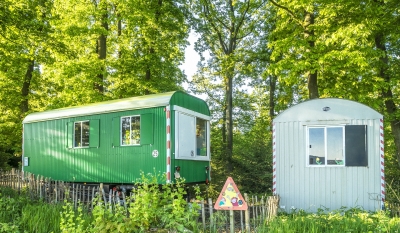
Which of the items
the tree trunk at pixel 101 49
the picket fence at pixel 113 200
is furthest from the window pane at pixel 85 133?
the tree trunk at pixel 101 49

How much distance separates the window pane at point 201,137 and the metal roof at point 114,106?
5.68 feet

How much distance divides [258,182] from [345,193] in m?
4.84

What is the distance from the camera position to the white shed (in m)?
8.29

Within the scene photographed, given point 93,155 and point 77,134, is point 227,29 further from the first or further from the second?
point 93,155

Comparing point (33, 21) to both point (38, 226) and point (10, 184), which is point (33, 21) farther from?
point (38, 226)

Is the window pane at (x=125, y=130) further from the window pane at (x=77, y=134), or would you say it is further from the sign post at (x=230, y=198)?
the sign post at (x=230, y=198)

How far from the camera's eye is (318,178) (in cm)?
869

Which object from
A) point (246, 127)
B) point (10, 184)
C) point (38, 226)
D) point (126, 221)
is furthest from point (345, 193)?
point (246, 127)

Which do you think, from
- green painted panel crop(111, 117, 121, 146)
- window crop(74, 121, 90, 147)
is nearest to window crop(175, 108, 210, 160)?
green painted panel crop(111, 117, 121, 146)

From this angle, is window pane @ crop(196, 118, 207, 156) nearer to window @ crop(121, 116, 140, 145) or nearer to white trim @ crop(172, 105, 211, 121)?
white trim @ crop(172, 105, 211, 121)

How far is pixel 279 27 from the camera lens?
552 inches

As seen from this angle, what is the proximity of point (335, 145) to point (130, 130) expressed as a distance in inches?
215

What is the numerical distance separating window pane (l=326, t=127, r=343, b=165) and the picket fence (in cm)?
200

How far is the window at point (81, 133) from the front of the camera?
10.8 meters
